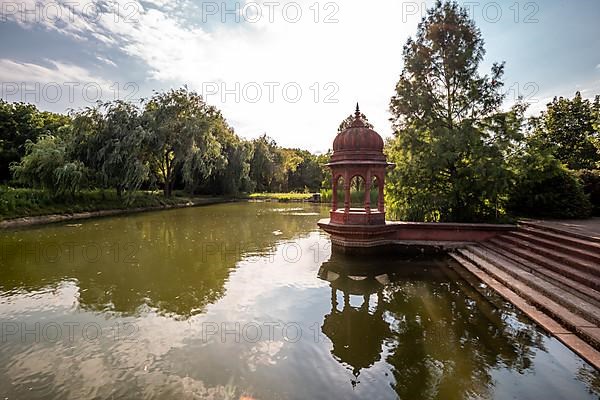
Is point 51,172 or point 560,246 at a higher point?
point 51,172

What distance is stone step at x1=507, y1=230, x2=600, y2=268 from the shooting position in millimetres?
6725

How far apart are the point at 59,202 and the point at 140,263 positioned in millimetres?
15008

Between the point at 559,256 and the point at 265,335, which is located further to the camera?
the point at 559,256

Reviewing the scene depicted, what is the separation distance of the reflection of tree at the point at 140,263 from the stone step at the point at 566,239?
7.65 m

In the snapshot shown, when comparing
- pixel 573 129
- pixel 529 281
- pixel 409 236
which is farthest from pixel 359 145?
pixel 573 129

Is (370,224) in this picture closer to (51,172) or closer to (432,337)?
(432,337)

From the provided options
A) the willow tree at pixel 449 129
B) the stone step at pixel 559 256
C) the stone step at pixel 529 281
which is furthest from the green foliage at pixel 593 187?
the stone step at pixel 529 281

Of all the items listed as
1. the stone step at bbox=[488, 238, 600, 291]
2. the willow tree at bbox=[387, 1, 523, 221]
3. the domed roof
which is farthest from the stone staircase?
the domed roof

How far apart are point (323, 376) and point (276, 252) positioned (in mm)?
7187

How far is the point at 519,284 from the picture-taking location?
6688 mm

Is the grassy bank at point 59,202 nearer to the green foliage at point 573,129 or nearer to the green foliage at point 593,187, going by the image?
the green foliage at point 593,187

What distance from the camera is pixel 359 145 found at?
10.7 m

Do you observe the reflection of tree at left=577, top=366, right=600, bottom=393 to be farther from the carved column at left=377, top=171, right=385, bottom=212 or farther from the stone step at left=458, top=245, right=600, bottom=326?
the carved column at left=377, top=171, right=385, bottom=212

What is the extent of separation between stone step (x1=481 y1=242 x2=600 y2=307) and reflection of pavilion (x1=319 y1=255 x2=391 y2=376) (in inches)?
122
